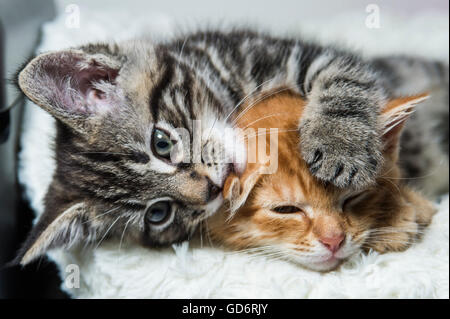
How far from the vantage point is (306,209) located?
0.88 m

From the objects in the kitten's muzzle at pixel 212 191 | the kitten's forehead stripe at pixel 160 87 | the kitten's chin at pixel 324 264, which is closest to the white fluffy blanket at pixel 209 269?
the kitten's chin at pixel 324 264

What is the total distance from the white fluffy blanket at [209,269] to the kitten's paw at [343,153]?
20 centimetres

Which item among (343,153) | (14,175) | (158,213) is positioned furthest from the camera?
(14,175)

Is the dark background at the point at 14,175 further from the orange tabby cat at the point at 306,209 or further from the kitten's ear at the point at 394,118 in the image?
the kitten's ear at the point at 394,118

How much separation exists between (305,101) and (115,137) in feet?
1.42

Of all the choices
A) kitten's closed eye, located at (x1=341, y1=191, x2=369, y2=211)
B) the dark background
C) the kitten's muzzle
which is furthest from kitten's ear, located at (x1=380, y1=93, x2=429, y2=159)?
the dark background

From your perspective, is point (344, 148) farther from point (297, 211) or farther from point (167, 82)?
point (167, 82)

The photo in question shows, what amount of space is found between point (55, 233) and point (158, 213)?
0.68 ft

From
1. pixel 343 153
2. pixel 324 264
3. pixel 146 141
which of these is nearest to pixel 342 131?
pixel 343 153

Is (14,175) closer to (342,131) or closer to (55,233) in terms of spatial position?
(55,233)

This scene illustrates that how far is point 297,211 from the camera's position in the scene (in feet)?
2.94

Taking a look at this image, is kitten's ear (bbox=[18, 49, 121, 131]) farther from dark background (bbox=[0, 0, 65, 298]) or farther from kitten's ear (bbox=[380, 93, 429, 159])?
kitten's ear (bbox=[380, 93, 429, 159])

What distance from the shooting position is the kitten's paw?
2.63 ft

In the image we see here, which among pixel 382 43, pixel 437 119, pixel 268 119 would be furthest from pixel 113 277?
pixel 382 43
